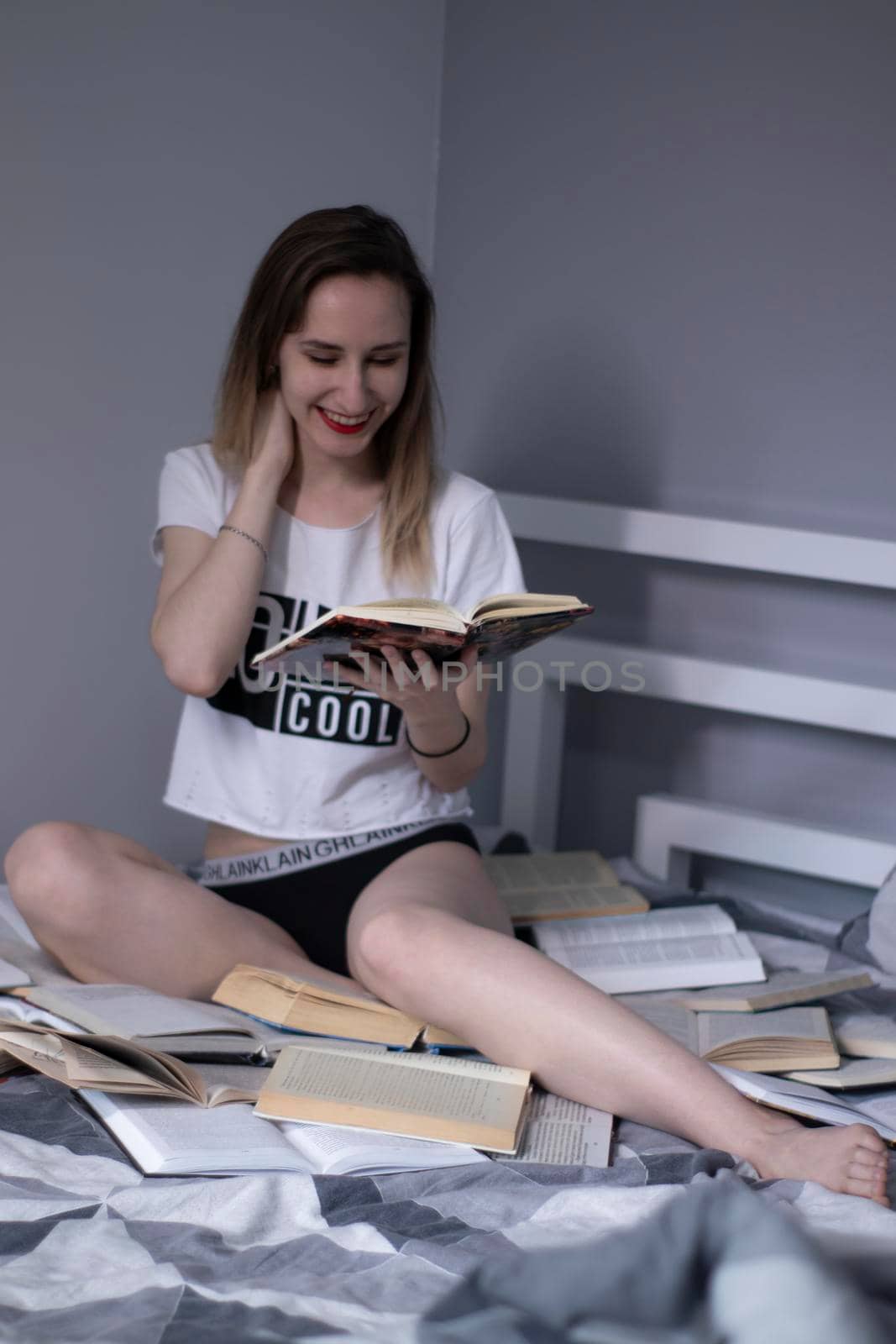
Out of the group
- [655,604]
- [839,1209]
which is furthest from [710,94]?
[839,1209]

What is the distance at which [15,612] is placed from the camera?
5.97 ft

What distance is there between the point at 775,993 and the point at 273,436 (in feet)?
2.60

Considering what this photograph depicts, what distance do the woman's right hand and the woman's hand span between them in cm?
25

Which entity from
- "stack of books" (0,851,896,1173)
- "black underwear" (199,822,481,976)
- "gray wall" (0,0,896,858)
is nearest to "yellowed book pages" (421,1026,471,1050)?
"stack of books" (0,851,896,1173)

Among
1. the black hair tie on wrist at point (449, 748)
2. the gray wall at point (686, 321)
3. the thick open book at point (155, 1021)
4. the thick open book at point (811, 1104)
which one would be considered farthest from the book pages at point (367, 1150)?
the gray wall at point (686, 321)

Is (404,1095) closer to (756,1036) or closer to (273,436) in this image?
(756,1036)

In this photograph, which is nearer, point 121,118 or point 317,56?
point 121,118

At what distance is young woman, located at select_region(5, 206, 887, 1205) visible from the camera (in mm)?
1360

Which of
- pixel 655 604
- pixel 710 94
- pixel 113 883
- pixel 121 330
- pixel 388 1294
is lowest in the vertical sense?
pixel 388 1294

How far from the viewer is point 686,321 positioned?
77.8 inches

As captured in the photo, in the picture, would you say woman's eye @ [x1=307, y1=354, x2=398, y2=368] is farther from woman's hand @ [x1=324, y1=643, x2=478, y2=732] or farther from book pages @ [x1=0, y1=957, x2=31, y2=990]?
book pages @ [x1=0, y1=957, x2=31, y2=990]

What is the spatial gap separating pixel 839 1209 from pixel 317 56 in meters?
1.72

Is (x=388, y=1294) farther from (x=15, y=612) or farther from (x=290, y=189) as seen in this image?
(x=290, y=189)

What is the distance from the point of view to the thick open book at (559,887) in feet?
5.39
